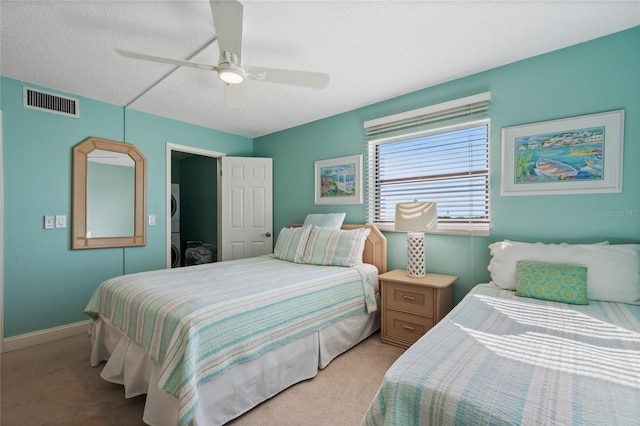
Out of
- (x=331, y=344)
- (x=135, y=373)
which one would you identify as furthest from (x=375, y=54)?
(x=135, y=373)

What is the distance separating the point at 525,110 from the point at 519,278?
54.5 inches

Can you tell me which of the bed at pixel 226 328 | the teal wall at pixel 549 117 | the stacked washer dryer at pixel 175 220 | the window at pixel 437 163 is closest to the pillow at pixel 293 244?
the bed at pixel 226 328

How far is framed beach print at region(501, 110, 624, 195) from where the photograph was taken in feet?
6.54

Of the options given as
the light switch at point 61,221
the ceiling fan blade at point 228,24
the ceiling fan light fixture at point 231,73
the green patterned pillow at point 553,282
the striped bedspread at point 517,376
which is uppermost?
the ceiling fan blade at point 228,24

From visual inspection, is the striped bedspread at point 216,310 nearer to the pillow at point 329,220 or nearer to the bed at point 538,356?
the pillow at point 329,220

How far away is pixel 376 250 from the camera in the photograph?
120 inches

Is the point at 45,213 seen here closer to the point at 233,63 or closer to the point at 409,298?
the point at 233,63

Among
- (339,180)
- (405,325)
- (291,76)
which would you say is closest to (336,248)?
(405,325)

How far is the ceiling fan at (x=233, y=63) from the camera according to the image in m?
1.53

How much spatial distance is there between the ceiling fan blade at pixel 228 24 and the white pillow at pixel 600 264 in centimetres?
237

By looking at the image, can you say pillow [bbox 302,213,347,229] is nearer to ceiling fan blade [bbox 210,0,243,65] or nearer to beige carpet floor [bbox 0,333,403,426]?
beige carpet floor [bbox 0,333,403,426]

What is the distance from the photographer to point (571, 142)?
6.97 ft

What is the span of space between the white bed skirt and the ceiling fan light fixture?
1.82 meters

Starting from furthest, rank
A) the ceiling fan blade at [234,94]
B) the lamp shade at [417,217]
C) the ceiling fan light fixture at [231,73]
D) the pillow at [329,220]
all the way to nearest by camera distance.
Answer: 1. the pillow at [329,220]
2. the lamp shade at [417,217]
3. the ceiling fan blade at [234,94]
4. the ceiling fan light fixture at [231,73]
